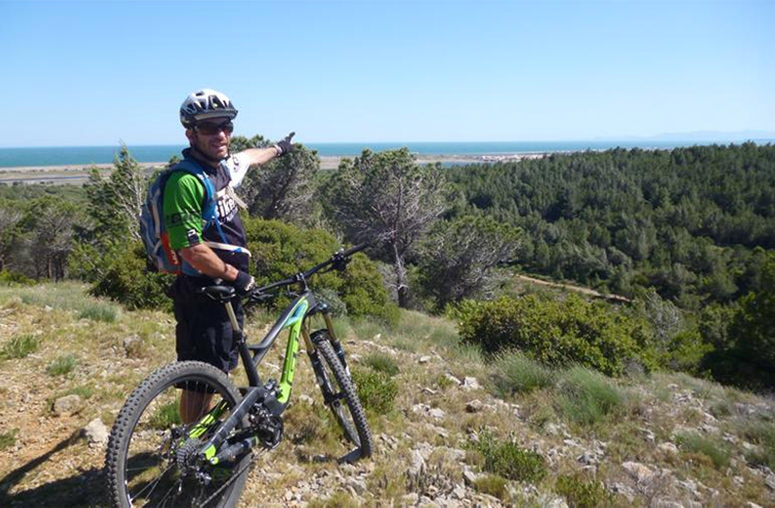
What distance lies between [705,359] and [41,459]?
74.8 feet

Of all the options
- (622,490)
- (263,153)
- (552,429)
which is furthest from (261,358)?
(552,429)

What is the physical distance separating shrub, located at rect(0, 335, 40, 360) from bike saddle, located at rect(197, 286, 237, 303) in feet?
11.9

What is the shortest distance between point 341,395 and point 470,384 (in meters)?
2.71

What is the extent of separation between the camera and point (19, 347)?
4.70 meters

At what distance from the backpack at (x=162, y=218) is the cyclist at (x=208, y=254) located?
0.03m

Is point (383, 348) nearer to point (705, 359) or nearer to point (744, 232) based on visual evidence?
point (705, 359)

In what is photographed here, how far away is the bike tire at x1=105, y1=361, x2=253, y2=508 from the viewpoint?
2.01 metres

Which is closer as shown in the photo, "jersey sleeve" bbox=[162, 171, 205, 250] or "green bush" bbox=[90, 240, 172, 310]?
"jersey sleeve" bbox=[162, 171, 205, 250]

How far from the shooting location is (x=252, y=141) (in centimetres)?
2334

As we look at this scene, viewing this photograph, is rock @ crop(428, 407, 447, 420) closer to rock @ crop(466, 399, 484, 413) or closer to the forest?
rock @ crop(466, 399, 484, 413)

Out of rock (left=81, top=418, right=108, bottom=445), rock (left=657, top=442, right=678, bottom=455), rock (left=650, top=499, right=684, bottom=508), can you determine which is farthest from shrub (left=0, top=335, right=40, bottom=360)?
rock (left=657, top=442, right=678, bottom=455)

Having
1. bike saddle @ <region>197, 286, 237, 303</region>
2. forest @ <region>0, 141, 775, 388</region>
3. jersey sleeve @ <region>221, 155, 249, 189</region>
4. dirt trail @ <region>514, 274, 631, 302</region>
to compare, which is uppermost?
jersey sleeve @ <region>221, 155, 249, 189</region>

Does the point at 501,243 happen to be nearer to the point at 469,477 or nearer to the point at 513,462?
the point at 513,462

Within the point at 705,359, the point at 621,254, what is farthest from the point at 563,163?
the point at 705,359
